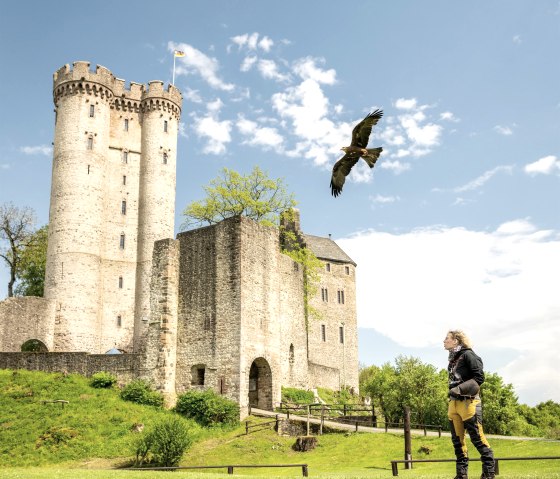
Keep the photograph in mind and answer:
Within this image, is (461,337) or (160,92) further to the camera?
(160,92)

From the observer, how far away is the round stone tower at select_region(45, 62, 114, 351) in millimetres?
51344

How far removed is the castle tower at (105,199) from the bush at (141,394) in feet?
65.1

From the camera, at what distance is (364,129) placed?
17156mm

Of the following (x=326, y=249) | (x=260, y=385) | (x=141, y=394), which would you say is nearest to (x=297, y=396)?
(x=260, y=385)

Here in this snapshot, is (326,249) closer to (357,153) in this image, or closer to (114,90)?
(114,90)

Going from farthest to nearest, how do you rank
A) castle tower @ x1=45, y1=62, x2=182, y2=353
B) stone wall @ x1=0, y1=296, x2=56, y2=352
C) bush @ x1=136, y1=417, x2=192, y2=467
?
1. castle tower @ x1=45, y1=62, x2=182, y2=353
2. stone wall @ x1=0, y1=296, x2=56, y2=352
3. bush @ x1=136, y1=417, x2=192, y2=467

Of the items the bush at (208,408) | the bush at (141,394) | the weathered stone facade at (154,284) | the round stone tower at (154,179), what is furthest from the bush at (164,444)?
the round stone tower at (154,179)

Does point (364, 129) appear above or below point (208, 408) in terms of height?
above

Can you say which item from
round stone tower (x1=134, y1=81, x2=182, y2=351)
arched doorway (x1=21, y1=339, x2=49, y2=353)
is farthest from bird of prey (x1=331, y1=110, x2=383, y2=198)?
round stone tower (x1=134, y1=81, x2=182, y2=351)

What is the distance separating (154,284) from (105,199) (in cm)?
2377

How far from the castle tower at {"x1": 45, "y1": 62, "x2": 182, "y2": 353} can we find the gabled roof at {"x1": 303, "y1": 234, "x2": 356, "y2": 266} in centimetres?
1433

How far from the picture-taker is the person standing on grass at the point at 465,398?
31.9ft

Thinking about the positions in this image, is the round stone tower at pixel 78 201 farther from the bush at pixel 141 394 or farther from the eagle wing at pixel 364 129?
the eagle wing at pixel 364 129

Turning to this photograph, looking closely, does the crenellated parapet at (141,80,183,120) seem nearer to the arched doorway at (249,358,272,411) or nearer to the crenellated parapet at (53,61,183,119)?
the crenellated parapet at (53,61,183,119)
